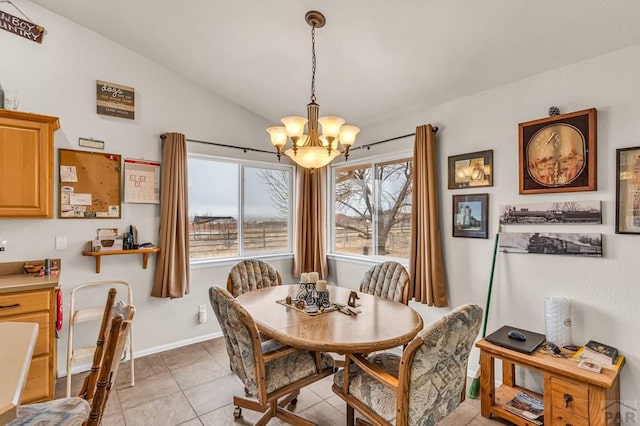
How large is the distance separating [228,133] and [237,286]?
1.93 m

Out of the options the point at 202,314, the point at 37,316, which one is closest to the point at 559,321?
the point at 202,314

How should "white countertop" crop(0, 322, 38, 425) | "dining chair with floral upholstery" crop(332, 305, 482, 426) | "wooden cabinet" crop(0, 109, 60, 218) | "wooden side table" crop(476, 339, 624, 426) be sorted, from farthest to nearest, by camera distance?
"wooden cabinet" crop(0, 109, 60, 218)
"wooden side table" crop(476, 339, 624, 426)
"dining chair with floral upholstery" crop(332, 305, 482, 426)
"white countertop" crop(0, 322, 38, 425)

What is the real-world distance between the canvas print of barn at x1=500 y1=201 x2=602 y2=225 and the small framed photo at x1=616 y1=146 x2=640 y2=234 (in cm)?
11

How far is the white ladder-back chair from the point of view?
249 cm

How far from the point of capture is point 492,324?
264 cm

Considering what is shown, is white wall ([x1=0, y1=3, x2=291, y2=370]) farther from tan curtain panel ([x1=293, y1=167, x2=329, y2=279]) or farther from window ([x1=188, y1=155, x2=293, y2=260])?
tan curtain panel ([x1=293, y1=167, x2=329, y2=279])

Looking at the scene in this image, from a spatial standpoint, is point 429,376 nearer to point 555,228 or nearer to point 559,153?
point 555,228

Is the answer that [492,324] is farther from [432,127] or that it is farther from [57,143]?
[57,143]

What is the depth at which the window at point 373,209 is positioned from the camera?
11.4 ft

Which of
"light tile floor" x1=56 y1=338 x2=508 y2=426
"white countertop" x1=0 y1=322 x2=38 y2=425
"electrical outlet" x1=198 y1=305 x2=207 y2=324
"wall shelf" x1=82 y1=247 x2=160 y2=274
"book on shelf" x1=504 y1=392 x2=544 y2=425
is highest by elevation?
"wall shelf" x1=82 y1=247 x2=160 y2=274

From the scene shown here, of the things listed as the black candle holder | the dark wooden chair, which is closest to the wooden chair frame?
the dark wooden chair

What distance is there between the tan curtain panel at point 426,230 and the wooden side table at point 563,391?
0.69 meters

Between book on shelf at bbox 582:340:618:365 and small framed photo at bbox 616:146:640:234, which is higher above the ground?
small framed photo at bbox 616:146:640:234

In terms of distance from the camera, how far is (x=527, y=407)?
2135 millimetres
